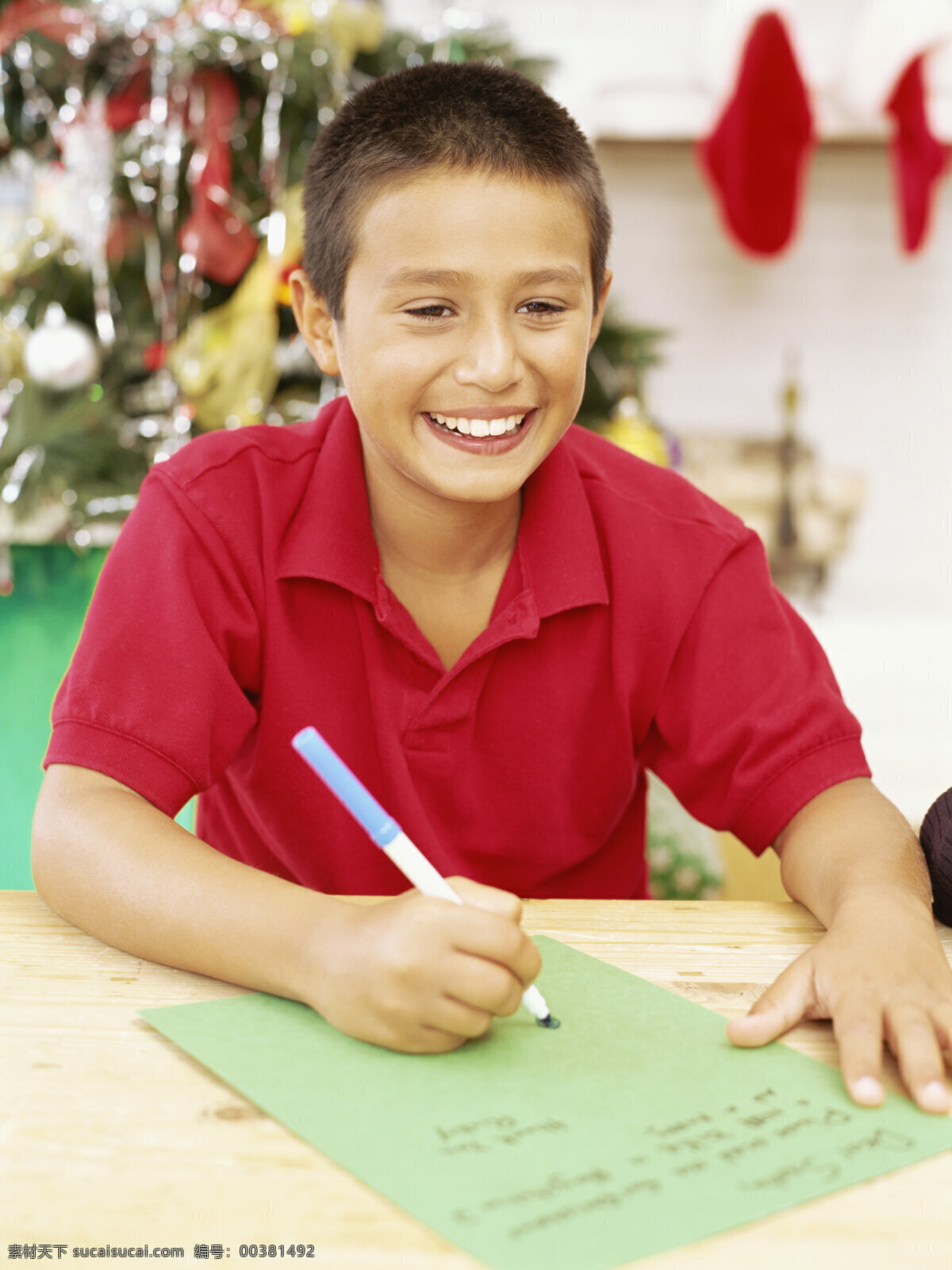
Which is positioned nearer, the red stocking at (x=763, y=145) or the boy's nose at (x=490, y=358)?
the boy's nose at (x=490, y=358)

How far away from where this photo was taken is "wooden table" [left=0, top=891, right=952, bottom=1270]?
13.4 inches

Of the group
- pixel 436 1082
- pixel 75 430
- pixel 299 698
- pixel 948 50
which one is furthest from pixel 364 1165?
pixel 948 50

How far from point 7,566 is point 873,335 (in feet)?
6.45

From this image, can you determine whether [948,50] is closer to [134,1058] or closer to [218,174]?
[218,174]

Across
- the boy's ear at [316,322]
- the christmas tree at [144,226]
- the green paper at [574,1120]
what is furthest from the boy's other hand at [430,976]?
the christmas tree at [144,226]

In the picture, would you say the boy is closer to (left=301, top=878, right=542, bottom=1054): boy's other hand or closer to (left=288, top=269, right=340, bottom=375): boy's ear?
(left=288, top=269, right=340, bottom=375): boy's ear

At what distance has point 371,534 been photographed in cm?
84

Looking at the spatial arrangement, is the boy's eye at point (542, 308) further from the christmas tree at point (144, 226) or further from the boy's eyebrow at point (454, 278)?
the christmas tree at point (144, 226)

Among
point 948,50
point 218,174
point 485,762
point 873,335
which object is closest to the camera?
point 485,762

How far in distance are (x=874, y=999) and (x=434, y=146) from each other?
1.70 ft

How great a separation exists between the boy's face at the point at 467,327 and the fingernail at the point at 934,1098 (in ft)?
1.41

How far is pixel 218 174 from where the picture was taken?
5.98ft

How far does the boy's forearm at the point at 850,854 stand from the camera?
2.01 feet

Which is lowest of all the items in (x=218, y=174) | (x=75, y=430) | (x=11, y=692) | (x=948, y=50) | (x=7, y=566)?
(x=11, y=692)
